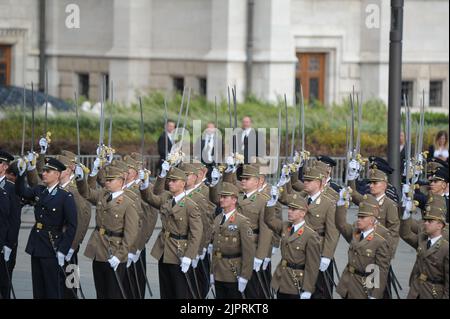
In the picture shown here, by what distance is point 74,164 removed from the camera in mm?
15016

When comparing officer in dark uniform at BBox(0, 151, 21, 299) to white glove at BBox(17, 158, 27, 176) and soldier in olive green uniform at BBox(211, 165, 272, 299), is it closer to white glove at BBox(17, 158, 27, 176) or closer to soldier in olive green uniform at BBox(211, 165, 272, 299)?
white glove at BBox(17, 158, 27, 176)

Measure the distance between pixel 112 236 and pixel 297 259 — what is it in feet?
6.38

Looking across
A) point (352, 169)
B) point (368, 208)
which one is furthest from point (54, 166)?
point (368, 208)

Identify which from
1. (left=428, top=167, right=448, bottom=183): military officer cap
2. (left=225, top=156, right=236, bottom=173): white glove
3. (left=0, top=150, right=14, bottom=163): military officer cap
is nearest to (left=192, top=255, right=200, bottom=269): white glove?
(left=225, top=156, right=236, bottom=173): white glove

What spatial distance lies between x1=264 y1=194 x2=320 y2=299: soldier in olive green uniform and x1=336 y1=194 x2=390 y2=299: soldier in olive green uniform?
11.0 inches

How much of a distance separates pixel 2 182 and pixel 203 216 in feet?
6.57

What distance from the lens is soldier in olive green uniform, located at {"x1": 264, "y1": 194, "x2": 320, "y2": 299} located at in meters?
13.0

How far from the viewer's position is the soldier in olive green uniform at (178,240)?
1398 centimetres

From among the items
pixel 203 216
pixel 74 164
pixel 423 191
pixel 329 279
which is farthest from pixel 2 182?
pixel 423 191

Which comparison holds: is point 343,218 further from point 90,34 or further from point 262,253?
point 90,34

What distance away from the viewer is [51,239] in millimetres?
14102

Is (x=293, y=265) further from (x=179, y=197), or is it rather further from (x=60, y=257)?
(x=60, y=257)

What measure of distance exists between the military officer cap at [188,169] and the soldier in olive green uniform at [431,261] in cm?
308
